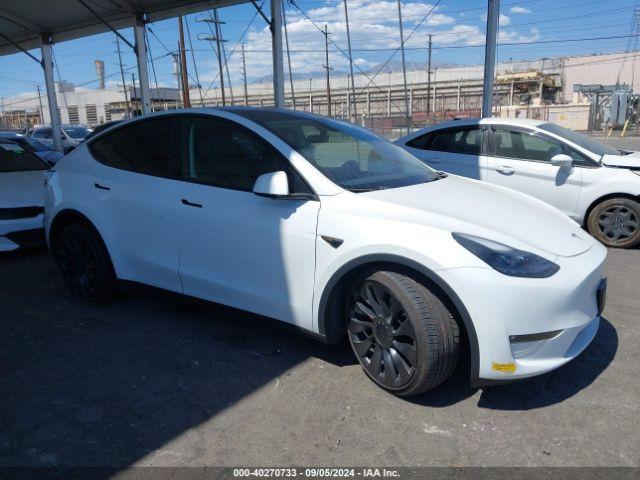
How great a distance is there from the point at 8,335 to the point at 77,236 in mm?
917

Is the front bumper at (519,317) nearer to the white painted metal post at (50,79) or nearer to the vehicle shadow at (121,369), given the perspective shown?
the vehicle shadow at (121,369)

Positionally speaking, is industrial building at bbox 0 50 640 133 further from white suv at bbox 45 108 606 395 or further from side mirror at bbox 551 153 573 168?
white suv at bbox 45 108 606 395

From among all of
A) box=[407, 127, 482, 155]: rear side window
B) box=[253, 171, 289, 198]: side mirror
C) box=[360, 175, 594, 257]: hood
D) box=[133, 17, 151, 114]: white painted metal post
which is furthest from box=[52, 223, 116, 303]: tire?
box=[133, 17, 151, 114]: white painted metal post

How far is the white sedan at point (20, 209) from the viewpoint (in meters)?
5.75

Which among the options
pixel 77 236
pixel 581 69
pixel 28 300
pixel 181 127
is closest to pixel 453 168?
pixel 181 127

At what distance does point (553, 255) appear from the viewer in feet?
8.84

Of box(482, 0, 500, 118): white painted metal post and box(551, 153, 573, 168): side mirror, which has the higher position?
box(482, 0, 500, 118): white painted metal post

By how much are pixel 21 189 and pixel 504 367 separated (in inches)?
236

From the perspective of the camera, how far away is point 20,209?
19.3 ft

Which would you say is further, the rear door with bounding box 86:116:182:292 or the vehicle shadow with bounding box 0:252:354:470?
the rear door with bounding box 86:116:182:292

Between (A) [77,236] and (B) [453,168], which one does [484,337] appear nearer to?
(A) [77,236]

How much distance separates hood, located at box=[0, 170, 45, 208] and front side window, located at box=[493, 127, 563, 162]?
571cm

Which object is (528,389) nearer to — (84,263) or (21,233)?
(84,263)

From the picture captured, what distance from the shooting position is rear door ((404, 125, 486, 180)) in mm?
6742
